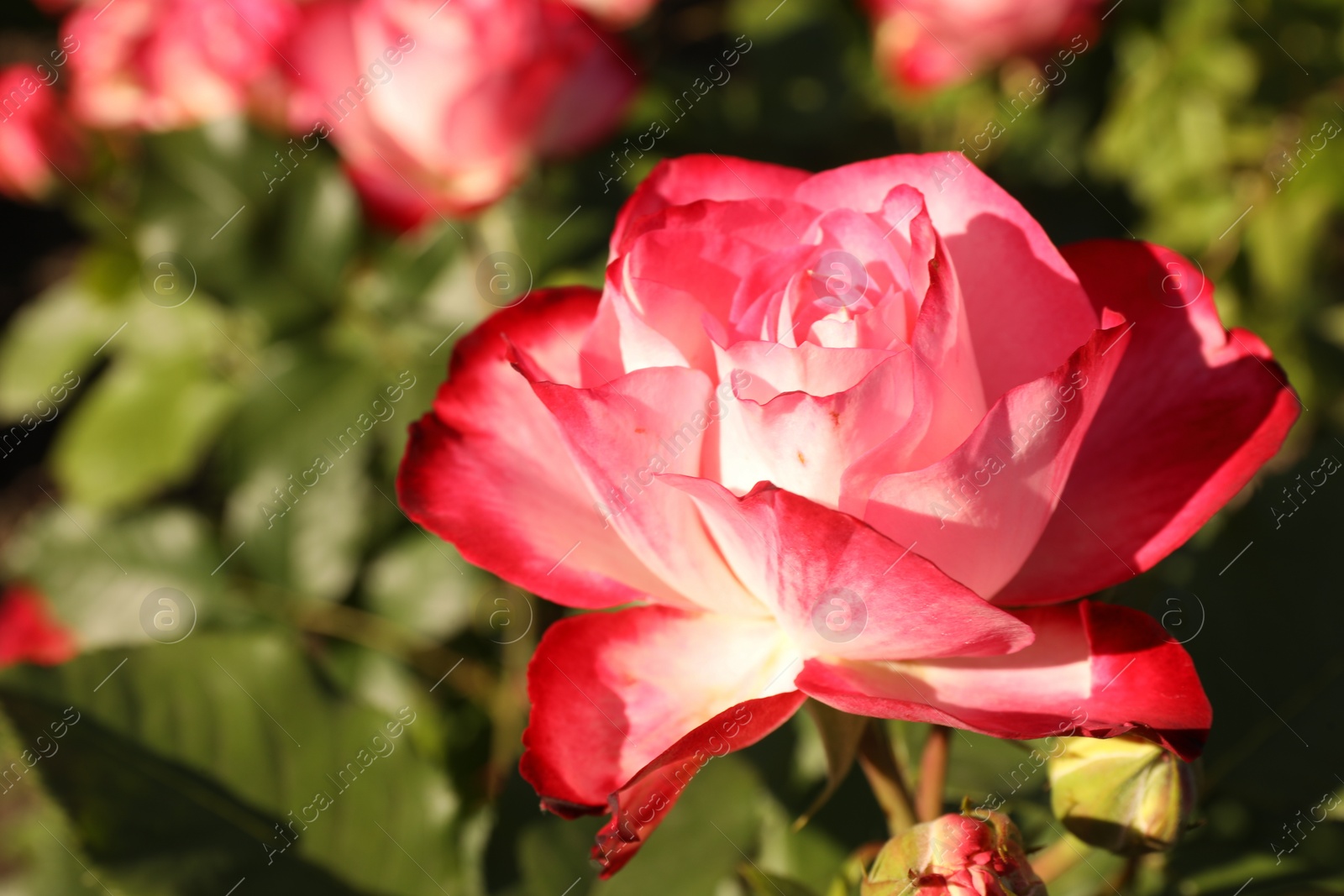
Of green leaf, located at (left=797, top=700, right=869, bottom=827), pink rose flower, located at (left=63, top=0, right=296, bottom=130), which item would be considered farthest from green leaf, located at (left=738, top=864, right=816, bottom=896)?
pink rose flower, located at (left=63, top=0, right=296, bottom=130)

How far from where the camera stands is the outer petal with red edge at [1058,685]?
432 millimetres

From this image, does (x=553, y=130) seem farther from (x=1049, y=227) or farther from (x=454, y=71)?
(x=1049, y=227)

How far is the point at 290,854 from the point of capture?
2.57ft

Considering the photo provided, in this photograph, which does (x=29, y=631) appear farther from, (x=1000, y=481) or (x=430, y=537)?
(x=1000, y=481)

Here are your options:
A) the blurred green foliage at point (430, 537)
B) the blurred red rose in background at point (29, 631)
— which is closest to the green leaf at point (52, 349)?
the blurred green foliage at point (430, 537)

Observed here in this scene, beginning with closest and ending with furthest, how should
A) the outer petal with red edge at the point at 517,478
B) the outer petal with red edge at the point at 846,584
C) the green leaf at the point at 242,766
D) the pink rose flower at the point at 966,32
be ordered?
the outer petal with red edge at the point at 846,584 < the outer petal with red edge at the point at 517,478 < the green leaf at the point at 242,766 < the pink rose flower at the point at 966,32

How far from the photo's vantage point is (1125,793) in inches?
21.9

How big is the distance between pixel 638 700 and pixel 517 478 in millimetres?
133

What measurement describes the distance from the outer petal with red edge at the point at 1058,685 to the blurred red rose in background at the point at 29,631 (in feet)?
3.94

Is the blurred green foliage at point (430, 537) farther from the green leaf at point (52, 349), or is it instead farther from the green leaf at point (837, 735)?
the green leaf at point (837, 735)

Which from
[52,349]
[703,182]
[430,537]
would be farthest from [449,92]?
[52,349]

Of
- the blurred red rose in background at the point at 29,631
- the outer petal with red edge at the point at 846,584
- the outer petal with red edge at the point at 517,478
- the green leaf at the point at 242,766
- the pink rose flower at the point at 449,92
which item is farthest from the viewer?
the blurred red rose in background at the point at 29,631

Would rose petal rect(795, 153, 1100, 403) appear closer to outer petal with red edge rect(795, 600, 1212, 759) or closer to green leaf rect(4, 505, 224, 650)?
outer petal with red edge rect(795, 600, 1212, 759)

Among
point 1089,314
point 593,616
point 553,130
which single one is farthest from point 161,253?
point 1089,314
